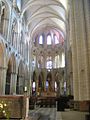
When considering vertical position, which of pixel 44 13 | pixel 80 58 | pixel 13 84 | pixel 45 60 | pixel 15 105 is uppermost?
pixel 44 13

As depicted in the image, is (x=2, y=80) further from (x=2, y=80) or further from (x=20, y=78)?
(x=20, y=78)

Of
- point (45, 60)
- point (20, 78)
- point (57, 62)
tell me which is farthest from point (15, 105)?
point (45, 60)

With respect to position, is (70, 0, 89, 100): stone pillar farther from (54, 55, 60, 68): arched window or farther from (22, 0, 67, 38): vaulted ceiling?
(54, 55, 60, 68): arched window

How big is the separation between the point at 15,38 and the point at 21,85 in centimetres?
828

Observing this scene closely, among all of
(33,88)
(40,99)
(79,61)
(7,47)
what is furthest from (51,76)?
(79,61)

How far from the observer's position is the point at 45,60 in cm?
3794

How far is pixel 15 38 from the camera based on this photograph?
23344mm

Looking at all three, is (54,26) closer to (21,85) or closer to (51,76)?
(51,76)

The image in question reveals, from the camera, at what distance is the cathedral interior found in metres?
11.5

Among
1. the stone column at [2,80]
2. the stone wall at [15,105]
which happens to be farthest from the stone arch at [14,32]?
the stone wall at [15,105]

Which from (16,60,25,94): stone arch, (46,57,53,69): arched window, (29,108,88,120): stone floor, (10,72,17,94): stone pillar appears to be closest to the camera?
(29,108,88,120): stone floor

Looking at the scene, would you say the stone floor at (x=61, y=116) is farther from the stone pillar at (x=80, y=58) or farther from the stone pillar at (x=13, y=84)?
the stone pillar at (x=13, y=84)

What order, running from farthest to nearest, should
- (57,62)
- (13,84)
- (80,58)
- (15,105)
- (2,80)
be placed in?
(57,62) → (13,84) → (2,80) → (80,58) → (15,105)

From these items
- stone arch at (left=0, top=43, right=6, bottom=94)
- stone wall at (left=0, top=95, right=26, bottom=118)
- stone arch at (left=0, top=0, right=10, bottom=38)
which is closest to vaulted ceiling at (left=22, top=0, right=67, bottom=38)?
stone arch at (left=0, top=0, right=10, bottom=38)
